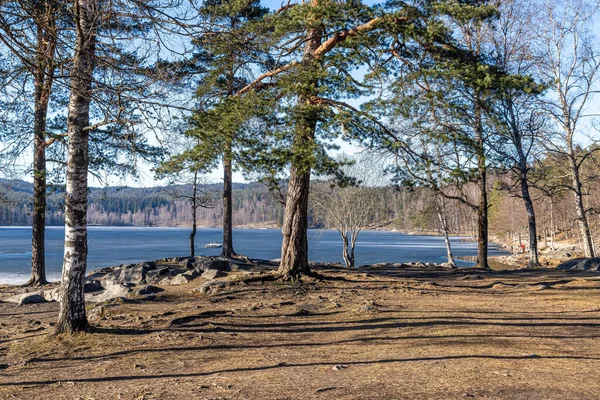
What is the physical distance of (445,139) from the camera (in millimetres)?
10156

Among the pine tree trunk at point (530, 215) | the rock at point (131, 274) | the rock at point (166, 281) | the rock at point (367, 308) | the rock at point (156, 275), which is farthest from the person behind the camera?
the pine tree trunk at point (530, 215)

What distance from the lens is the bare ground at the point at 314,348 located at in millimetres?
4562

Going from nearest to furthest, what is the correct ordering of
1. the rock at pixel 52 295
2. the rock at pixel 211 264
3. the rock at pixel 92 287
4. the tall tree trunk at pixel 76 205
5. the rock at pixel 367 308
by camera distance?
1. the tall tree trunk at pixel 76 205
2. the rock at pixel 367 308
3. the rock at pixel 52 295
4. the rock at pixel 92 287
5. the rock at pixel 211 264

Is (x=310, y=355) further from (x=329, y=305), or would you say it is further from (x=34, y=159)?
(x=34, y=159)

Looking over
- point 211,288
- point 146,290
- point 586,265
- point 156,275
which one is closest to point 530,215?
point 586,265

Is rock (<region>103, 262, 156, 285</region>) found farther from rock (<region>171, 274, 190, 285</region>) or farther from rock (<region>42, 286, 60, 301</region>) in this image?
rock (<region>42, 286, 60, 301</region>)

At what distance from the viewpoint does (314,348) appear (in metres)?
6.24

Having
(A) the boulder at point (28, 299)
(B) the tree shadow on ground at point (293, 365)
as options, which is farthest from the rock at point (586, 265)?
(A) the boulder at point (28, 299)

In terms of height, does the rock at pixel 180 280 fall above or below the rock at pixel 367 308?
below

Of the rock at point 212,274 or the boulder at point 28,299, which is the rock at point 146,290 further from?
the boulder at point 28,299

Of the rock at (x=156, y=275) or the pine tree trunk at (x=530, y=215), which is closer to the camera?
the rock at (x=156, y=275)

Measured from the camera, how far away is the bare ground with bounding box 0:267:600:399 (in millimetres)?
4562

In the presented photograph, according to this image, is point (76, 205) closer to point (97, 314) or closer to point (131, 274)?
point (97, 314)

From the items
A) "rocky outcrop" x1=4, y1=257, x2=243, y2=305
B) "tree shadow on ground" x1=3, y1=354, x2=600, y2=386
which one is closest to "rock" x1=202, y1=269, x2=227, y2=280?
"rocky outcrop" x1=4, y1=257, x2=243, y2=305
